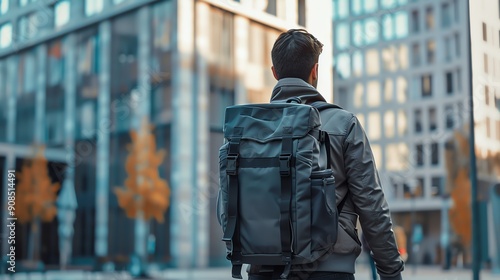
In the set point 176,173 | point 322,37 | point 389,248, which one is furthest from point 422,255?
point 389,248

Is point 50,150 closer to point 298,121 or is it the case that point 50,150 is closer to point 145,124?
point 145,124

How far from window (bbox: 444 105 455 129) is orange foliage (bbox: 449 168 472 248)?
40.8 feet

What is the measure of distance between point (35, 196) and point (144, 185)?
274cm

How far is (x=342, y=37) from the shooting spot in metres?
29.1

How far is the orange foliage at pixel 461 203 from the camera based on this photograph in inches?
1116

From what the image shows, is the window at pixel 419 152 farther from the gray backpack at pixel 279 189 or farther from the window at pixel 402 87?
the gray backpack at pixel 279 189

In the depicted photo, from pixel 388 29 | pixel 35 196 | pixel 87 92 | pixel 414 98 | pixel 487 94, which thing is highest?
pixel 388 29

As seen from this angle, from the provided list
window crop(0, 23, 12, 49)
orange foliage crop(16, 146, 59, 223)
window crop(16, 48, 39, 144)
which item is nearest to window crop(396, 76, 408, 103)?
window crop(16, 48, 39, 144)

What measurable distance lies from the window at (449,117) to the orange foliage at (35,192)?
29.0 metres

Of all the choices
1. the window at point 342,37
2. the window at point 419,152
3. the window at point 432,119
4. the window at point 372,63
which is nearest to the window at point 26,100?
the window at point 342,37

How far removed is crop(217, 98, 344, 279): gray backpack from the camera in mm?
2076

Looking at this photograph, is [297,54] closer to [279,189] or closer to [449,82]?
[279,189]

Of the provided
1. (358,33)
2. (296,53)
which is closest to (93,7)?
(296,53)

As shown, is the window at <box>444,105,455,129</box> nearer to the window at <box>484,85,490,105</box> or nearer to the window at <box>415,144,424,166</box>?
the window at <box>415,144,424,166</box>
